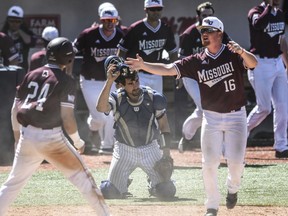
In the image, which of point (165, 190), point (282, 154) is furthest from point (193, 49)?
point (165, 190)

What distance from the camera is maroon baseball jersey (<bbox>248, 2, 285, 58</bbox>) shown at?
505 inches

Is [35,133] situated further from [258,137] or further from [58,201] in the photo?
[258,137]

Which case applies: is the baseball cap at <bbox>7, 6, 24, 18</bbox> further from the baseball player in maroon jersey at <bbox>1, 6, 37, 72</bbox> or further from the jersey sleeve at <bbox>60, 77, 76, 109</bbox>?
the jersey sleeve at <bbox>60, 77, 76, 109</bbox>

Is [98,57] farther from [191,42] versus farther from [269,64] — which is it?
[269,64]

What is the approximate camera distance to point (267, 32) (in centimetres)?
1295

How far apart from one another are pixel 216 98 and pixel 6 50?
236 inches

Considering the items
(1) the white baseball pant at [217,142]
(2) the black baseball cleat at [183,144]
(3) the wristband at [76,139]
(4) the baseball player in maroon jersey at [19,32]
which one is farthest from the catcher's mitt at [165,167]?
(4) the baseball player in maroon jersey at [19,32]

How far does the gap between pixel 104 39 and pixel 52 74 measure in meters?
5.60

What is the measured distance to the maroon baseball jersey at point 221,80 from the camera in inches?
348

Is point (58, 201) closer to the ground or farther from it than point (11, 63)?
closer to the ground

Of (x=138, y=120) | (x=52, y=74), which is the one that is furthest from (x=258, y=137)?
(x=52, y=74)

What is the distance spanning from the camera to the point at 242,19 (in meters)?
16.7

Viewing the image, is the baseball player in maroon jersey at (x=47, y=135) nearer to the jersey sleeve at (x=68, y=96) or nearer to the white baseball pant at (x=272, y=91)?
the jersey sleeve at (x=68, y=96)

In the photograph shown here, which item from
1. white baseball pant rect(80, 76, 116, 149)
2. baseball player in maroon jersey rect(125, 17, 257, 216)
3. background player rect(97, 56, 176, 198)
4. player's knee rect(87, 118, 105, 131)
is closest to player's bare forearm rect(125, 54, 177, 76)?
baseball player in maroon jersey rect(125, 17, 257, 216)
